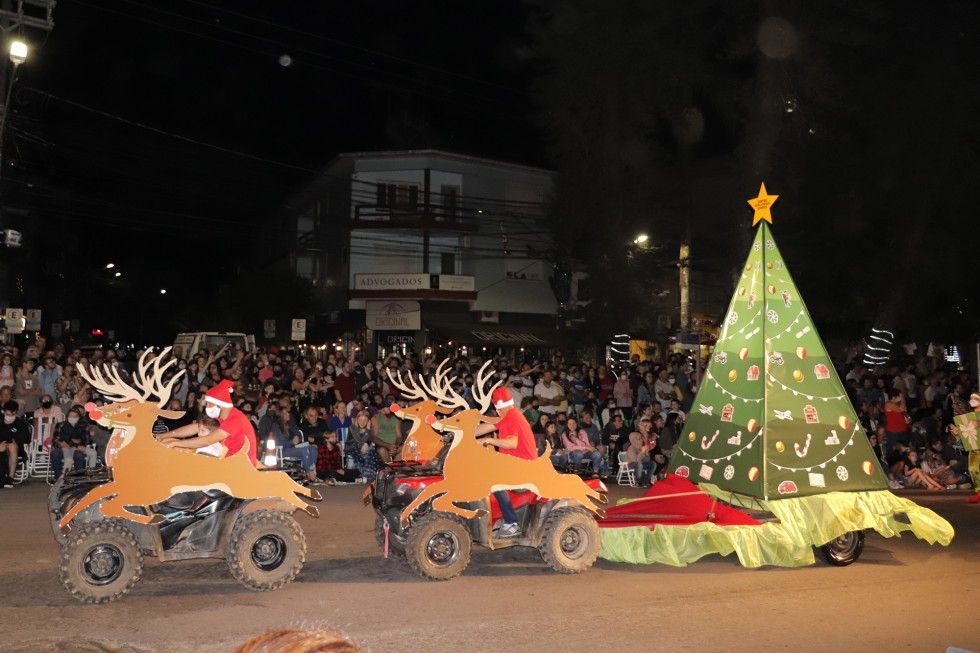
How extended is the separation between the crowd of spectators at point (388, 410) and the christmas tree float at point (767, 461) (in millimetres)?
3323

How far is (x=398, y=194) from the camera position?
135ft

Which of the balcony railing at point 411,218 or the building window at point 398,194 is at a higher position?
the building window at point 398,194

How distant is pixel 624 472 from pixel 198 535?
1045 cm

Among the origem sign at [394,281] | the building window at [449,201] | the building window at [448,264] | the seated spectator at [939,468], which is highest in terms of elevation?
the building window at [449,201]

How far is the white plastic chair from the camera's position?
57.5 feet

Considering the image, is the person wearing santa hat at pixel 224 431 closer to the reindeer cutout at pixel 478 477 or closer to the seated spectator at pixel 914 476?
the reindeer cutout at pixel 478 477

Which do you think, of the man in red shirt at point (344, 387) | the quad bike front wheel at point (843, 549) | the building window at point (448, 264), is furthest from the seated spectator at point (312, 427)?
the building window at point (448, 264)

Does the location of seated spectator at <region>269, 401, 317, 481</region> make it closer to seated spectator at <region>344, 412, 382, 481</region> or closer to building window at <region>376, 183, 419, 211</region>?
seated spectator at <region>344, 412, 382, 481</region>

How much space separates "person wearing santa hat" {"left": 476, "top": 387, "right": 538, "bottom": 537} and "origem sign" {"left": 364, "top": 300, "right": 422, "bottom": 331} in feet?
96.2

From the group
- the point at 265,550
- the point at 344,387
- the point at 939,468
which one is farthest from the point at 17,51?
the point at 939,468

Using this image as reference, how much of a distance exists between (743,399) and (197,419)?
33.3 ft

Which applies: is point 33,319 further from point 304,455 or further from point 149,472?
point 149,472

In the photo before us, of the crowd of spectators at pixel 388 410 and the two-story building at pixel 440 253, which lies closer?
the crowd of spectators at pixel 388 410

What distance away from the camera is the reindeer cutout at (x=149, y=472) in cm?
850
